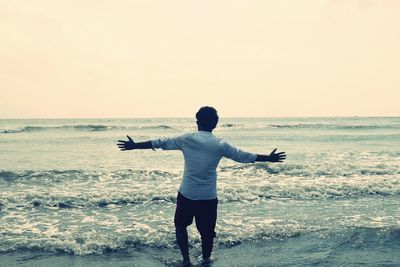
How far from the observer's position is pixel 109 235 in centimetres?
680

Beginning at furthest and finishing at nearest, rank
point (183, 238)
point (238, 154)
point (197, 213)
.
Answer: point (183, 238), point (197, 213), point (238, 154)

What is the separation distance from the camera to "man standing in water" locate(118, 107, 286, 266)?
15.2ft

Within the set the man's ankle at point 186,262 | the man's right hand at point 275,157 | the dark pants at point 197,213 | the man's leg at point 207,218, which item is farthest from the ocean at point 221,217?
the man's right hand at point 275,157

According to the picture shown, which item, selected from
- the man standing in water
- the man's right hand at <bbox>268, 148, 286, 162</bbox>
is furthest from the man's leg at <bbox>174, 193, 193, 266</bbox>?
the man's right hand at <bbox>268, 148, 286, 162</bbox>

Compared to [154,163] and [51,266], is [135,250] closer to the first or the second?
[51,266]

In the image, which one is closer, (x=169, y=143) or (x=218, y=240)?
(x=169, y=143)

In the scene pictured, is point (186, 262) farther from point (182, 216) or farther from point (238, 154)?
point (238, 154)

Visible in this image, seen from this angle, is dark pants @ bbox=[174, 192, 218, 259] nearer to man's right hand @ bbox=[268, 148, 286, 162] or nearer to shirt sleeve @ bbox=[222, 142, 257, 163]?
shirt sleeve @ bbox=[222, 142, 257, 163]

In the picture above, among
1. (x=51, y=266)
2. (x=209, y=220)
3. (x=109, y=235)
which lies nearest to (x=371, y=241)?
(x=209, y=220)

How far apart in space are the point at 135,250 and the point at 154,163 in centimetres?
1162

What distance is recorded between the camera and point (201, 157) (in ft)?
15.3

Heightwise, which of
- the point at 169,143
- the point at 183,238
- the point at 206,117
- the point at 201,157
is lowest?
the point at 183,238

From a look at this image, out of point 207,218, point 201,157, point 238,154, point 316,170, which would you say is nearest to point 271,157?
point 238,154

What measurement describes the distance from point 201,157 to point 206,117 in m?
0.45
